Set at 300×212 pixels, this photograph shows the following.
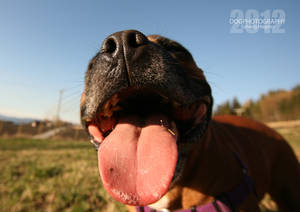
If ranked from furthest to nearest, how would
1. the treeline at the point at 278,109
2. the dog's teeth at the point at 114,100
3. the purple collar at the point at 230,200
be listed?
1. the treeline at the point at 278,109
2. the purple collar at the point at 230,200
3. the dog's teeth at the point at 114,100

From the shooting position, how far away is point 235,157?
187cm

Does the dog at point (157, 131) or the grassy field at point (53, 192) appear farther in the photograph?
the grassy field at point (53, 192)

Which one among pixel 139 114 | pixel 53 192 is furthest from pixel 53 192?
pixel 139 114

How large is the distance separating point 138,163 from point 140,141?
16 centimetres

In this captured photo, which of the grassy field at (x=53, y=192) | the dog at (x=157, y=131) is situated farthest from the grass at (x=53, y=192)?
the dog at (x=157, y=131)

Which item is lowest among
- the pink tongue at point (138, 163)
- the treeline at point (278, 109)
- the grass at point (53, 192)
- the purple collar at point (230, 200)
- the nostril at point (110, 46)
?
the treeline at point (278, 109)

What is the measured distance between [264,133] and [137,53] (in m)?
2.64

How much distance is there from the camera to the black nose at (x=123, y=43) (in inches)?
42.4

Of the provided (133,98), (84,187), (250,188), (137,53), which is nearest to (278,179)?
(250,188)

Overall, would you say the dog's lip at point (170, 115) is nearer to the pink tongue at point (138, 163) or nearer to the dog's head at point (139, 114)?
the dog's head at point (139, 114)

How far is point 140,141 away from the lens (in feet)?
3.97

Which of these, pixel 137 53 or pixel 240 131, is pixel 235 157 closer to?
pixel 240 131

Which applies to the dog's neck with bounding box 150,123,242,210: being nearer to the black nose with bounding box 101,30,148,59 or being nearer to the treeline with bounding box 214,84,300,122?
the black nose with bounding box 101,30,148,59

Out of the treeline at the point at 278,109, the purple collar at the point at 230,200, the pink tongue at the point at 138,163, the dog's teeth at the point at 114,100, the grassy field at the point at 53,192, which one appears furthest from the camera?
the treeline at the point at 278,109
